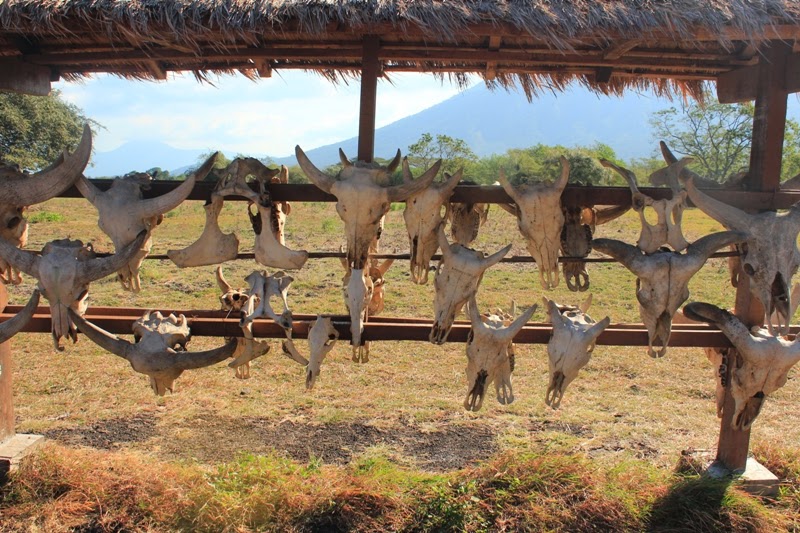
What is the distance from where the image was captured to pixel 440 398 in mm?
5617

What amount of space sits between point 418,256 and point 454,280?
0.26 meters

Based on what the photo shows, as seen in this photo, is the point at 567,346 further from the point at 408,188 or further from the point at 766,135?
the point at 766,135

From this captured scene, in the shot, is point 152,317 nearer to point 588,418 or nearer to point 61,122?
point 588,418

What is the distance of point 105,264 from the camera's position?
10.5 ft

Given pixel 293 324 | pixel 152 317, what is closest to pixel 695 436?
pixel 293 324

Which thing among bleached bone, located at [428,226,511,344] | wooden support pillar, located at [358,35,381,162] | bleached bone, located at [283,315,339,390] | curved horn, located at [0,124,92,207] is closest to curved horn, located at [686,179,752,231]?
bleached bone, located at [428,226,511,344]

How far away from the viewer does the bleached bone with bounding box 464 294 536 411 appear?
10.7 feet

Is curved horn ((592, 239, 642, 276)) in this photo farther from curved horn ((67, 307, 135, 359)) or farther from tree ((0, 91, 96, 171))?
tree ((0, 91, 96, 171))

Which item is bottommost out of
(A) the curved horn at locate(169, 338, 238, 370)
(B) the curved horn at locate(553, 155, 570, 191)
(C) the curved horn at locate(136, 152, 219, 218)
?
(A) the curved horn at locate(169, 338, 238, 370)

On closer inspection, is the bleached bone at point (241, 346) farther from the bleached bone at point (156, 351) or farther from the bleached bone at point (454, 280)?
the bleached bone at point (454, 280)

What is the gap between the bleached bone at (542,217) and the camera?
10.7ft

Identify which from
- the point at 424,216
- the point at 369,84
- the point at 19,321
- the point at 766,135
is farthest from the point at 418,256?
the point at 19,321

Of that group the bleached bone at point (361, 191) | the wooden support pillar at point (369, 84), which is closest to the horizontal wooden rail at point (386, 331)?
the bleached bone at point (361, 191)

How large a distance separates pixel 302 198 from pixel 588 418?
3273mm
